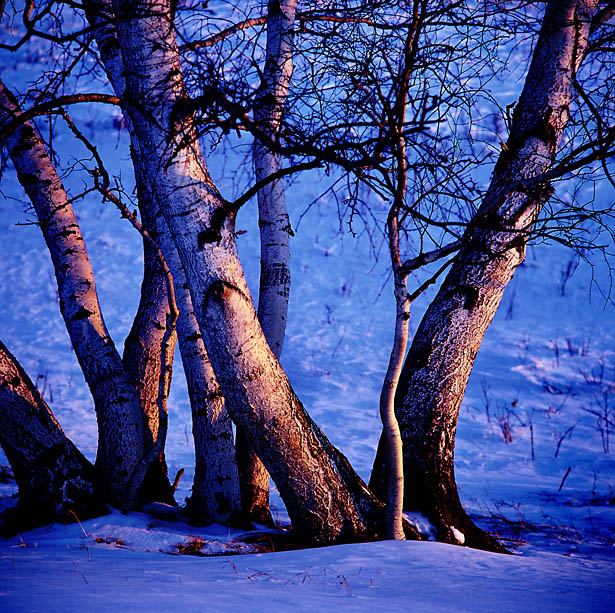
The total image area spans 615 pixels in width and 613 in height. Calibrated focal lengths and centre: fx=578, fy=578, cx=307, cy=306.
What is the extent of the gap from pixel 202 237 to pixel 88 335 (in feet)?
4.71

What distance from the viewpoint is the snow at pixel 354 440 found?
235 cm

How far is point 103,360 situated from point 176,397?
4259mm

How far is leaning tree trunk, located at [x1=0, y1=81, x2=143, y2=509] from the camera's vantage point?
381 cm

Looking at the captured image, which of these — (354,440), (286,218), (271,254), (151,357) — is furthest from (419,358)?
(354,440)

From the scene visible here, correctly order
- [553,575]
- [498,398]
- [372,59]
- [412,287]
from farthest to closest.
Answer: [412,287], [498,398], [372,59], [553,575]

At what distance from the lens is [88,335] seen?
380 cm

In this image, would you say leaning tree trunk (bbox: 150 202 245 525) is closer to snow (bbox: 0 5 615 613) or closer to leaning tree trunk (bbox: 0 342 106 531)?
snow (bbox: 0 5 615 613)

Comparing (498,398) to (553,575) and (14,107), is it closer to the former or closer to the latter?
(553,575)

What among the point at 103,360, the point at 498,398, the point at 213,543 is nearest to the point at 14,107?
the point at 103,360

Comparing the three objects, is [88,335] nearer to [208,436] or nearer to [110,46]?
[208,436]

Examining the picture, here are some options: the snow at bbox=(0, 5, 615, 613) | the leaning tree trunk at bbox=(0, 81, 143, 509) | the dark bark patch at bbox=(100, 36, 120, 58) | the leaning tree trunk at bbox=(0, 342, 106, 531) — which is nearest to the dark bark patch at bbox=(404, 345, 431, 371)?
the snow at bbox=(0, 5, 615, 613)

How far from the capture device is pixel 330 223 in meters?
15.0

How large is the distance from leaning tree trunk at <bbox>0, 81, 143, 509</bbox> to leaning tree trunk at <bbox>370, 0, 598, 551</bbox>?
1.65 m

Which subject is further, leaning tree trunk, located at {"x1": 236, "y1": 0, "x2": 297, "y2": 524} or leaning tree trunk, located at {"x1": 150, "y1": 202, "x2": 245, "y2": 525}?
leaning tree trunk, located at {"x1": 236, "y1": 0, "x2": 297, "y2": 524}
